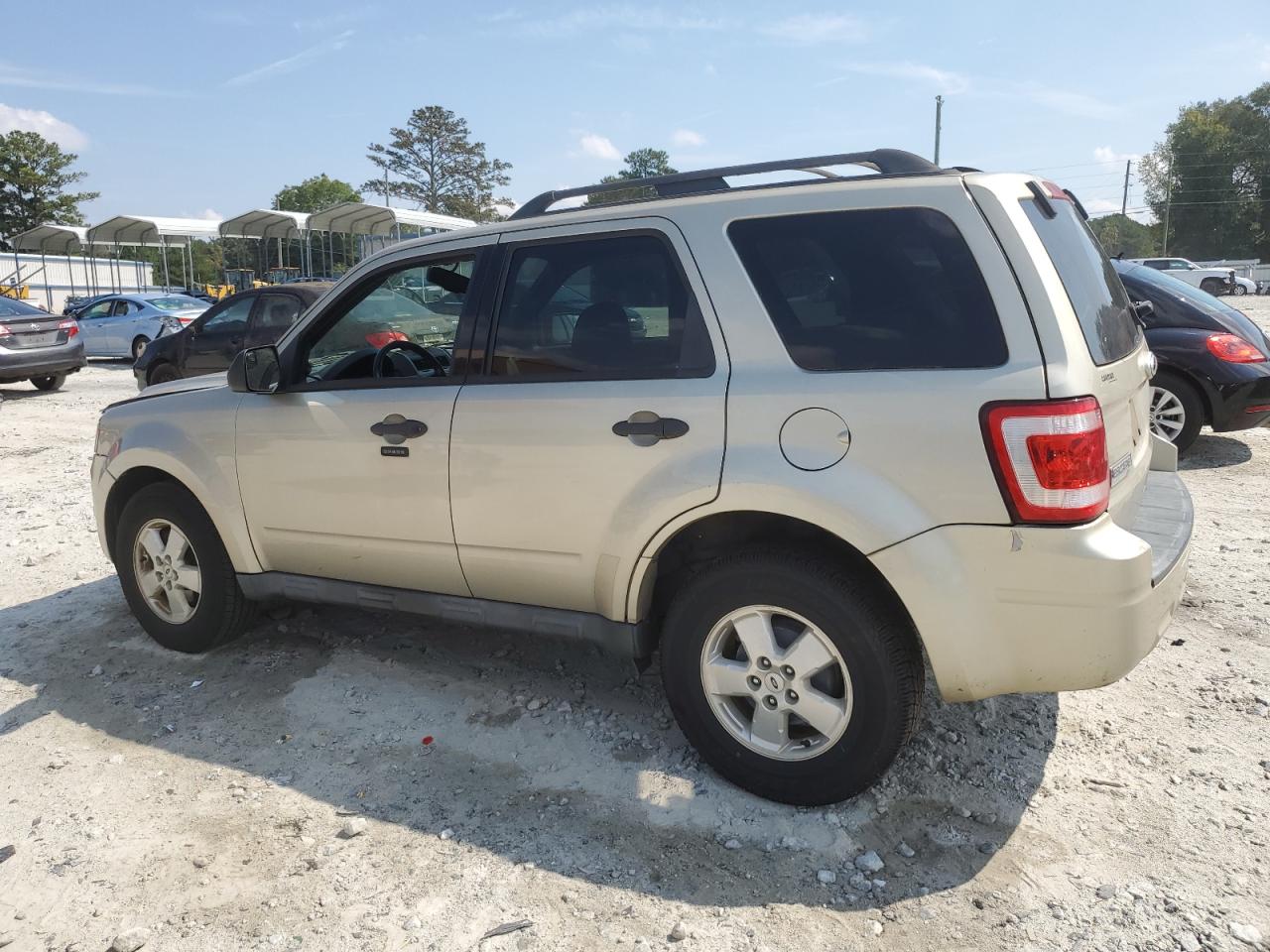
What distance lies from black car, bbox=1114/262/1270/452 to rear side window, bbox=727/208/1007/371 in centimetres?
536

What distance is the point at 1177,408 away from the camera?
7.42 metres

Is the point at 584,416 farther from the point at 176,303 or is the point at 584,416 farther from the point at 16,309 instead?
the point at 176,303

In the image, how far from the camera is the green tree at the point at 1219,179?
65.1m

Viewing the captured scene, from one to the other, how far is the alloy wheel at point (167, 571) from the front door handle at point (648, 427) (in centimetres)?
239

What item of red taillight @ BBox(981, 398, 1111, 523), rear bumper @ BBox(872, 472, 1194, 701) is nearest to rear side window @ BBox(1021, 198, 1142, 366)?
red taillight @ BBox(981, 398, 1111, 523)

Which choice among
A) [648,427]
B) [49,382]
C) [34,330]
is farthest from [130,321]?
[648,427]

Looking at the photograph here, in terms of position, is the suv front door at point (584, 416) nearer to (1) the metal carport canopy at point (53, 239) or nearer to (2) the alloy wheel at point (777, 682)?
(2) the alloy wheel at point (777, 682)

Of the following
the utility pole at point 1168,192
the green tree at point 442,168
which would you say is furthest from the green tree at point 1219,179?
the green tree at point 442,168

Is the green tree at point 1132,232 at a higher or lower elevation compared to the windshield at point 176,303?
higher

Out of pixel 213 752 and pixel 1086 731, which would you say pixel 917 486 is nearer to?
pixel 1086 731

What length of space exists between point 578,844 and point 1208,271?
4378 cm

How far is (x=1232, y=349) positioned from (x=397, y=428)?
268 inches

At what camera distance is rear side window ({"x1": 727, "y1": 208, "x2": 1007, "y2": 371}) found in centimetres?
261

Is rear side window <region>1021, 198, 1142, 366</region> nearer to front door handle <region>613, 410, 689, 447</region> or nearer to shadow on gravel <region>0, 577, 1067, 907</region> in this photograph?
front door handle <region>613, 410, 689, 447</region>
